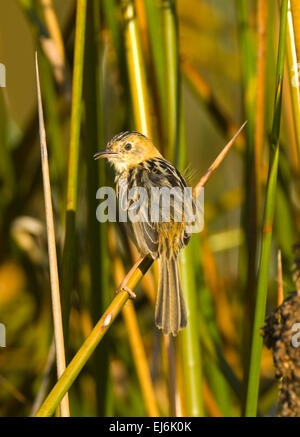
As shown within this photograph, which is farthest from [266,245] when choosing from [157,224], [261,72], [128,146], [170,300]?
[261,72]

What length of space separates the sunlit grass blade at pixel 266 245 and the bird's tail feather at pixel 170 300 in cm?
27

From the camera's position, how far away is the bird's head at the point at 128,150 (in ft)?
7.02

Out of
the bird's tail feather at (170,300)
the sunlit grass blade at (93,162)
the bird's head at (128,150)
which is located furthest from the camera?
the bird's head at (128,150)

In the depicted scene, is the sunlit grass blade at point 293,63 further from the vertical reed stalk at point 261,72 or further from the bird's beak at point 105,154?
the bird's beak at point 105,154

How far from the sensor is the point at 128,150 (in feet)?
7.23

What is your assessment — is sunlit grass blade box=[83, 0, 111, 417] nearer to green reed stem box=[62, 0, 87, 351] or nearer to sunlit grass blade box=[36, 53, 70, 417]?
green reed stem box=[62, 0, 87, 351]

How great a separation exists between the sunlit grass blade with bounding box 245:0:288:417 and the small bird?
0.89 feet

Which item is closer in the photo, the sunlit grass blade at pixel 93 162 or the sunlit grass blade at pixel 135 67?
the sunlit grass blade at pixel 135 67

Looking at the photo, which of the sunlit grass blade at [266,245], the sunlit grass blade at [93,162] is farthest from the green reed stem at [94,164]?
the sunlit grass blade at [266,245]

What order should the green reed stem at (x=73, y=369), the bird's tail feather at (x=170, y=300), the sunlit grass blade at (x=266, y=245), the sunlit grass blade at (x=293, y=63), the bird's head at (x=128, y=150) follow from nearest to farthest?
the green reed stem at (x=73, y=369), the sunlit grass blade at (x=266, y=245), the sunlit grass blade at (x=293, y=63), the bird's tail feather at (x=170, y=300), the bird's head at (x=128, y=150)

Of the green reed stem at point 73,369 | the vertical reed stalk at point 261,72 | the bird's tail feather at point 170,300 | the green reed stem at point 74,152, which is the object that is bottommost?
the green reed stem at point 73,369

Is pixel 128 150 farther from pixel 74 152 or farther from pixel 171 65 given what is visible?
pixel 74 152

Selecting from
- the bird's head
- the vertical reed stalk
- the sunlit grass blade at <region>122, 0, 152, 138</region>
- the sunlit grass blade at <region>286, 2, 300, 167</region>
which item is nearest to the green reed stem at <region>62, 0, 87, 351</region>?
the sunlit grass blade at <region>122, 0, 152, 138</region>

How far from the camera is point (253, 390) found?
1.67 m
